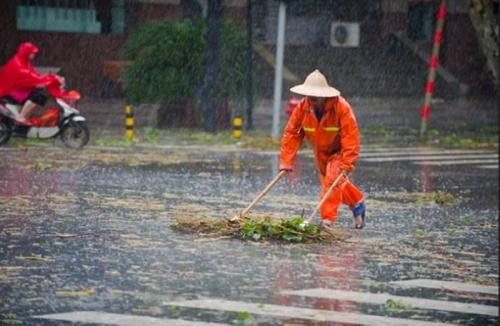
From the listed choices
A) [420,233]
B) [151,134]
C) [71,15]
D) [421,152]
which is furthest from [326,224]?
[71,15]

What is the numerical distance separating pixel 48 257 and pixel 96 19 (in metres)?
26.6

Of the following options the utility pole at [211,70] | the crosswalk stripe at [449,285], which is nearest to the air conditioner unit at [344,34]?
the utility pole at [211,70]

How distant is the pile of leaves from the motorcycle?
959 centimetres

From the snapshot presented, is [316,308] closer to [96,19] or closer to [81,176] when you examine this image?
[81,176]

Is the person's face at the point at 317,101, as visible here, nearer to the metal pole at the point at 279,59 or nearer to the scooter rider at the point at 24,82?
the scooter rider at the point at 24,82

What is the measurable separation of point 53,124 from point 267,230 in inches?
409

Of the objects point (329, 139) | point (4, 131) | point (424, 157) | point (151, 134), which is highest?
point (329, 139)

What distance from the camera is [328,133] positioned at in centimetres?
1309

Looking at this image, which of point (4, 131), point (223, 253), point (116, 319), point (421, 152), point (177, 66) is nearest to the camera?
point (116, 319)

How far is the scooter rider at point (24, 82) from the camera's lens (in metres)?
21.9

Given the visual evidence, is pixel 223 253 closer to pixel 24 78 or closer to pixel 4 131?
pixel 4 131

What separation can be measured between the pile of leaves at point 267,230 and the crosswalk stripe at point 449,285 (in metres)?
1.99

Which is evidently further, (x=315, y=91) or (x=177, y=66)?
(x=177, y=66)

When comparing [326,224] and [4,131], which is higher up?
[326,224]
